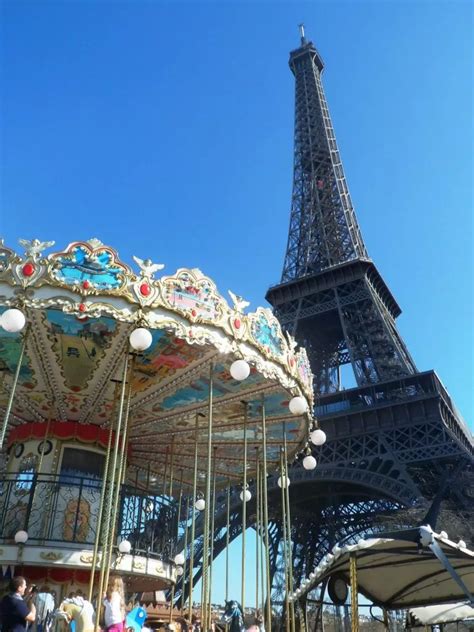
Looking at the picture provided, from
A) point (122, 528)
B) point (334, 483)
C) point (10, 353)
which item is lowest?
point (122, 528)

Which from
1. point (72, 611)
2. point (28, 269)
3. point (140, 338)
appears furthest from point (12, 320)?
point (72, 611)

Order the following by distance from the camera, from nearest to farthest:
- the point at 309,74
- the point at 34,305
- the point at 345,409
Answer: the point at 34,305 < the point at 345,409 < the point at 309,74

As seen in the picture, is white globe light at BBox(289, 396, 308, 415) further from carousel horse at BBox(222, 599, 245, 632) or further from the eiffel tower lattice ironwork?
the eiffel tower lattice ironwork

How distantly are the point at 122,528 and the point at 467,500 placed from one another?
19640 mm

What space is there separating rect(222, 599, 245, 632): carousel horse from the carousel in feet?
1.97

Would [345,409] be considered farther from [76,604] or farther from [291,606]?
[76,604]

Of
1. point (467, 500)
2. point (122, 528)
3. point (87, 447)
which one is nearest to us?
point (122, 528)

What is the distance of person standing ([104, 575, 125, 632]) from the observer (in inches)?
238

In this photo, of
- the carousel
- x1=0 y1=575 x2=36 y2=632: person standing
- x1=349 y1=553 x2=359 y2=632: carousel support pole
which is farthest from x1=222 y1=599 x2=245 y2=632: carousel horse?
x1=0 y1=575 x2=36 y2=632: person standing

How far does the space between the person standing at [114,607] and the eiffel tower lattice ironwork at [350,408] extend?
65.1 feet

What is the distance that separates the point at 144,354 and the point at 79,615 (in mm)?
4585

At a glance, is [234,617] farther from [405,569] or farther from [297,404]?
[297,404]

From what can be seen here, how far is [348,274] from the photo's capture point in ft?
129

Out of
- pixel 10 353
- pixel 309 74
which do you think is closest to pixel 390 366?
pixel 10 353
